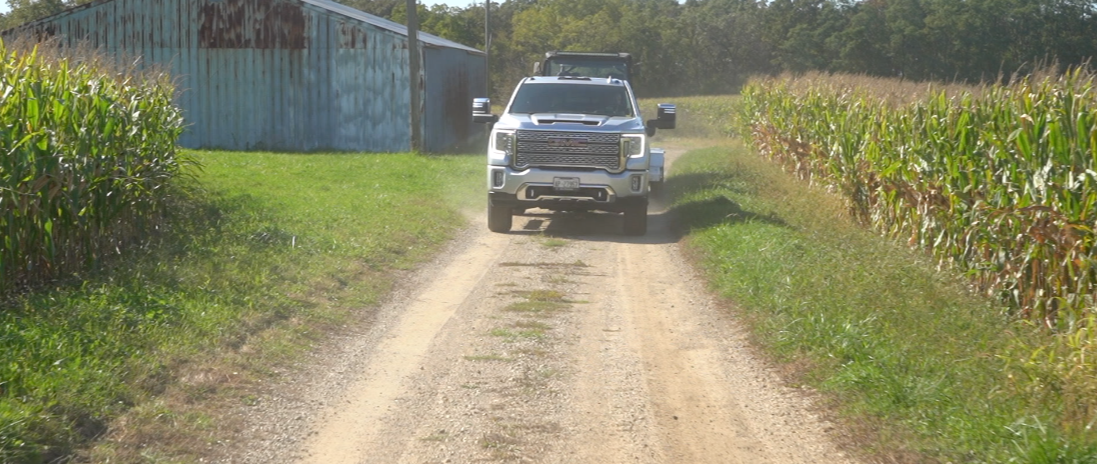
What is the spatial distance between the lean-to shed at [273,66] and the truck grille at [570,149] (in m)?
11.6

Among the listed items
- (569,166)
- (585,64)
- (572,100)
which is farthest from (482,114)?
(585,64)

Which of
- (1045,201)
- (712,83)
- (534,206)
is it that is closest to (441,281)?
(534,206)

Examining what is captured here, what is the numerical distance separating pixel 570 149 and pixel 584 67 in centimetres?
863

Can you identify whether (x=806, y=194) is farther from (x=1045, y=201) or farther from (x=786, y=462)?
(x=786, y=462)

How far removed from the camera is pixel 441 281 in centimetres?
1028

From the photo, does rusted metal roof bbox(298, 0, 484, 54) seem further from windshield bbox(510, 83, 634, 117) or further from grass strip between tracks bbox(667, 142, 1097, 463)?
grass strip between tracks bbox(667, 142, 1097, 463)

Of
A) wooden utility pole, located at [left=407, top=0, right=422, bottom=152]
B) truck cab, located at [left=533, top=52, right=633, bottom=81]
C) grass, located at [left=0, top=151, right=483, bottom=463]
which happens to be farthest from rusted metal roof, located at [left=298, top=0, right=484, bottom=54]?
grass, located at [left=0, top=151, right=483, bottom=463]

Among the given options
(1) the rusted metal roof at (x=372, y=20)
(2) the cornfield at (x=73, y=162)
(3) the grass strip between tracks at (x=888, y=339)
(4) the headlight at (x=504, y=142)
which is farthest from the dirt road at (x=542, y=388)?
(1) the rusted metal roof at (x=372, y=20)

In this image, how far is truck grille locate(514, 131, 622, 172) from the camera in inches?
514

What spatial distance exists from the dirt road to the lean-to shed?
14.9m

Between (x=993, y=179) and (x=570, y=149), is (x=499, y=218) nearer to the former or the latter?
(x=570, y=149)

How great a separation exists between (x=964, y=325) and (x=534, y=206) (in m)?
6.63

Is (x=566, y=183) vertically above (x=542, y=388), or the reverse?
(x=566, y=183)

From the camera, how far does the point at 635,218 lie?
13.4 meters
